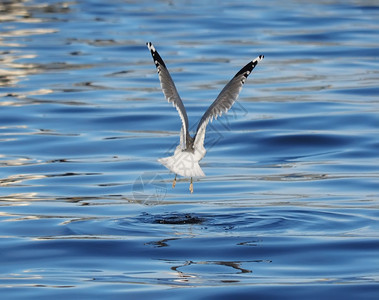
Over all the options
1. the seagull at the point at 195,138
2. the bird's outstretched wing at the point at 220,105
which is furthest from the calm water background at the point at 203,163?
the bird's outstretched wing at the point at 220,105

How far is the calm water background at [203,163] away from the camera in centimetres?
798

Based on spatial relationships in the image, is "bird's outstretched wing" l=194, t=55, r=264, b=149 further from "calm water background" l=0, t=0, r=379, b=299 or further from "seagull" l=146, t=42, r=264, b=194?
"calm water background" l=0, t=0, r=379, b=299

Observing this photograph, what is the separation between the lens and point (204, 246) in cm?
868

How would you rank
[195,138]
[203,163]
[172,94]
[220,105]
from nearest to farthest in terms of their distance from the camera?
[220,105] → [195,138] → [172,94] → [203,163]

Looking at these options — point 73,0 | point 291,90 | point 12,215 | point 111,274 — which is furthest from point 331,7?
point 111,274

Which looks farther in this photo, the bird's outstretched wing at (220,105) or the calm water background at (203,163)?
the bird's outstretched wing at (220,105)

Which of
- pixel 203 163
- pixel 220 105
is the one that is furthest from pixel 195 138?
pixel 203 163

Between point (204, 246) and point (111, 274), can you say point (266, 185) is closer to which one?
point (204, 246)

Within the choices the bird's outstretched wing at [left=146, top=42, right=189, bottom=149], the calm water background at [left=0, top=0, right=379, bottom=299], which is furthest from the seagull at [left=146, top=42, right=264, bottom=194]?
the calm water background at [left=0, top=0, right=379, bottom=299]

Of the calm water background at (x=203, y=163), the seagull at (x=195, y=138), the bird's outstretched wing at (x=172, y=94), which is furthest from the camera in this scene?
the bird's outstretched wing at (x=172, y=94)

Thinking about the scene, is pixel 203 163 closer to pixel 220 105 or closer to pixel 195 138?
pixel 195 138

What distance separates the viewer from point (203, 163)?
515 inches

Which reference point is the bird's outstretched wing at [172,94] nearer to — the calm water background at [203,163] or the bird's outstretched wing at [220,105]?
the bird's outstretched wing at [220,105]

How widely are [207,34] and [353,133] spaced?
11129 millimetres
